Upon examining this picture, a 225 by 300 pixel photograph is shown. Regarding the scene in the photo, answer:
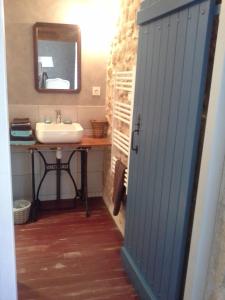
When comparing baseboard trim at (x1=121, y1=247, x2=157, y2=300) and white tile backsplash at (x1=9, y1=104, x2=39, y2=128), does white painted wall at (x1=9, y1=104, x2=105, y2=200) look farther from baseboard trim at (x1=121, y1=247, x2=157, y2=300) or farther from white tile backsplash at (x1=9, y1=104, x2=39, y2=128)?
baseboard trim at (x1=121, y1=247, x2=157, y2=300)

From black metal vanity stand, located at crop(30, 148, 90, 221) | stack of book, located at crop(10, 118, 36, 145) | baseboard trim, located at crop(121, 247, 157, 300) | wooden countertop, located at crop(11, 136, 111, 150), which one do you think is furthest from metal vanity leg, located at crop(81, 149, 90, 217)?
baseboard trim, located at crop(121, 247, 157, 300)

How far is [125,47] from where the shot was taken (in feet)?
8.57

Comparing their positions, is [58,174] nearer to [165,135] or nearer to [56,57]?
[56,57]

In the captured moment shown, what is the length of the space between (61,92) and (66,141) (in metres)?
0.64

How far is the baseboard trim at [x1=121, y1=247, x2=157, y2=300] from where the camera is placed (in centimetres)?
190

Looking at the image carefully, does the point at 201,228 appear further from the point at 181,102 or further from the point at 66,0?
the point at 66,0

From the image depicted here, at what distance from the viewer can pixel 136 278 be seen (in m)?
2.07

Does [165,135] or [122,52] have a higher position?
[122,52]

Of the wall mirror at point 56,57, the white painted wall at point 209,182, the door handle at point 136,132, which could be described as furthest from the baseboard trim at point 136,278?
the wall mirror at point 56,57

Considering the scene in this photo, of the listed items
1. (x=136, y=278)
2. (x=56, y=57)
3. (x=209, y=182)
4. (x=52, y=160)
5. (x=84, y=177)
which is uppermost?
(x=56, y=57)

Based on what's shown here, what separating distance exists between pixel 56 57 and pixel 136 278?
2340mm

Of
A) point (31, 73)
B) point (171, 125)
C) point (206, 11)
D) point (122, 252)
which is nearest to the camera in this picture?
point (206, 11)

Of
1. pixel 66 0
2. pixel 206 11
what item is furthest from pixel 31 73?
pixel 206 11

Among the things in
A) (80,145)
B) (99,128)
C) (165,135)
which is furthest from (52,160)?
(165,135)
